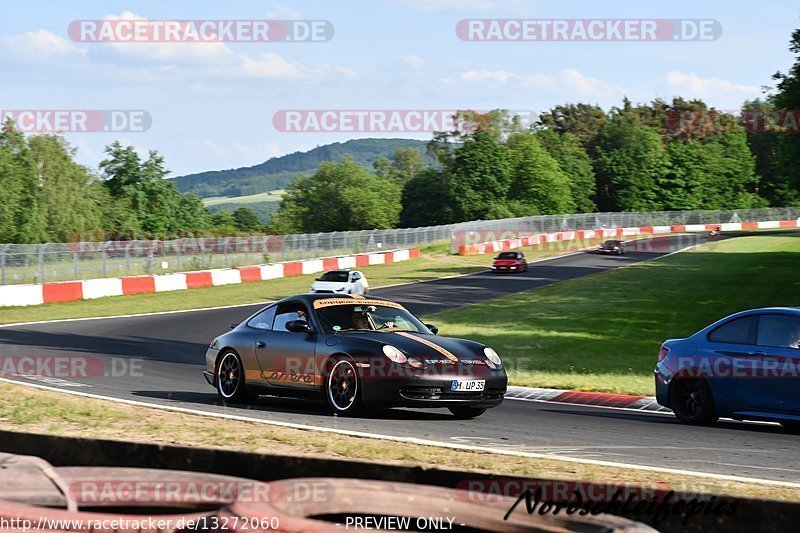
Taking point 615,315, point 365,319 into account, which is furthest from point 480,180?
point 365,319

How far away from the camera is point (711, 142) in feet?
469

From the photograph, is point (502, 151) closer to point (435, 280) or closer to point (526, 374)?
point (435, 280)

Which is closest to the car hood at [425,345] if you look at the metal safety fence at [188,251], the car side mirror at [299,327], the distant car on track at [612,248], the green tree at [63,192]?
the car side mirror at [299,327]

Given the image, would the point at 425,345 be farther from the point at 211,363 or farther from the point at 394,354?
the point at 211,363

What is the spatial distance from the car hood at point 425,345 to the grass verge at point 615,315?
16.6ft

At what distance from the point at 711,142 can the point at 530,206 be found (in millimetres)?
31755

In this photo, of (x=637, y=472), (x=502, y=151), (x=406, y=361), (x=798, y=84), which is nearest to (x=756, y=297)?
(x=798, y=84)

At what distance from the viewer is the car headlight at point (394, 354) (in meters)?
11.9

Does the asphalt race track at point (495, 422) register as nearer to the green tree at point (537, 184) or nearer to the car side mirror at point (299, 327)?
the car side mirror at point (299, 327)

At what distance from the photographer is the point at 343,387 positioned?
12.3 metres

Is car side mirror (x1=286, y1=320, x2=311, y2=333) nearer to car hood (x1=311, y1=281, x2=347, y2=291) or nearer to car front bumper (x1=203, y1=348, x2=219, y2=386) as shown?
car front bumper (x1=203, y1=348, x2=219, y2=386)

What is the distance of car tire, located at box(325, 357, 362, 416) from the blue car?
4.08 m

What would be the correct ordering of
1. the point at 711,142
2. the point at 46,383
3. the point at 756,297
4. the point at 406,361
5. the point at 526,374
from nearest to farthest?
the point at 406,361 < the point at 46,383 < the point at 526,374 < the point at 756,297 < the point at 711,142

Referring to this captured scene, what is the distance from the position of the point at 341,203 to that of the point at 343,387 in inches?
4689
